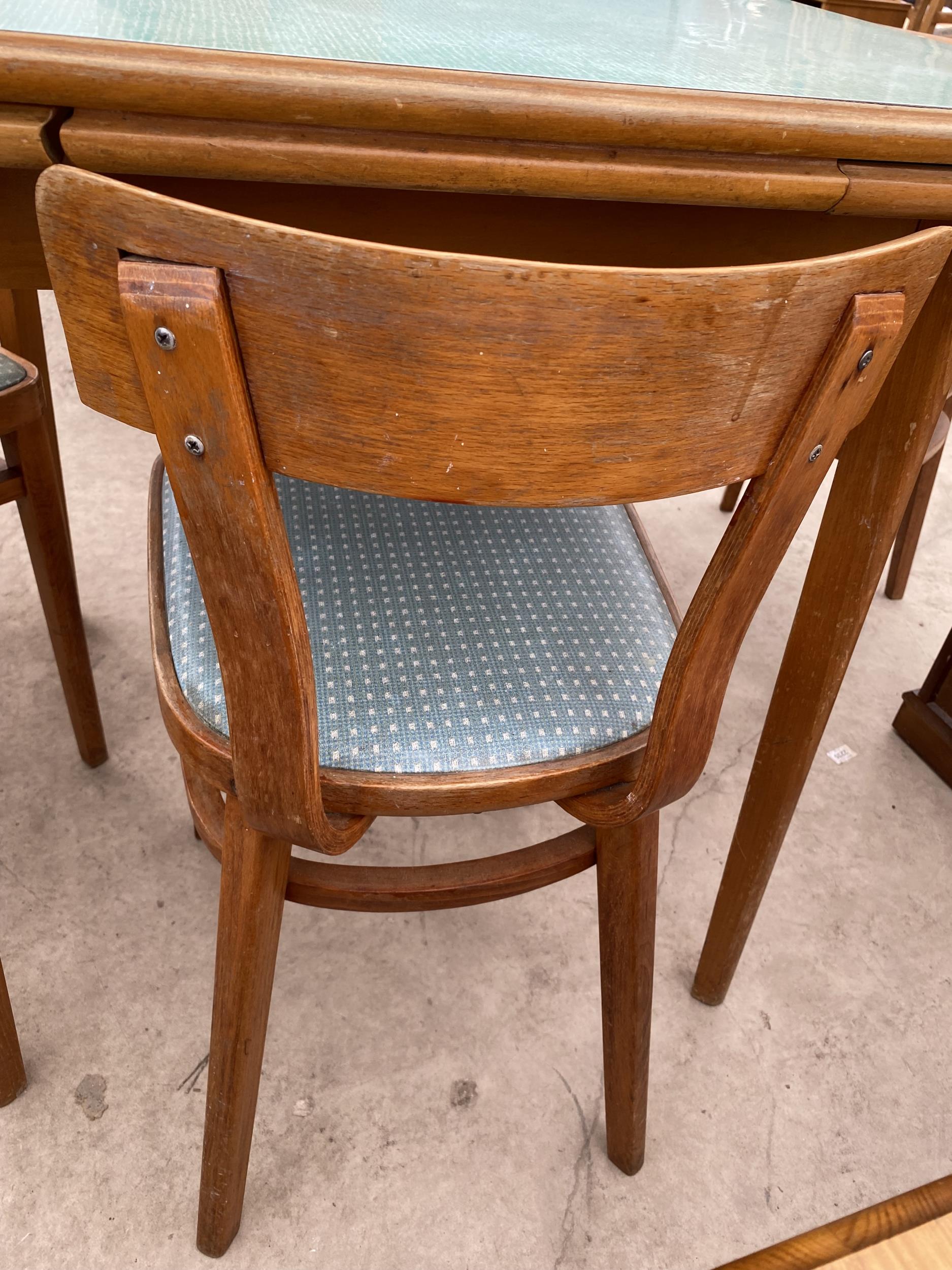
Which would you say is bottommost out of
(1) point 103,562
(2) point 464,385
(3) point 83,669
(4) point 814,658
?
(1) point 103,562

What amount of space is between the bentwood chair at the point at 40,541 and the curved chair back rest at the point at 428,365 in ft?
2.08

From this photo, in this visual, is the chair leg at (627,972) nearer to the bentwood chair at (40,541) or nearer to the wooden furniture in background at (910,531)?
the bentwood chair at (40,541)

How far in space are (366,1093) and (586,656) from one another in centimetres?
56

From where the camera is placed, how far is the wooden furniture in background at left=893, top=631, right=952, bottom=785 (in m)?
1.41

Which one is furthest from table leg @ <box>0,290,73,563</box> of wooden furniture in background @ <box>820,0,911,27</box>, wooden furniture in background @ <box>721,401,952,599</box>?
wooden furniture in background @ <box>820,0,911,27</box>

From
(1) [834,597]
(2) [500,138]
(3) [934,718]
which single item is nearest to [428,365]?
(2) [500,138]

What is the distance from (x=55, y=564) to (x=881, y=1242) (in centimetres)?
103

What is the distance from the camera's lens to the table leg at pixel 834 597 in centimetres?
70

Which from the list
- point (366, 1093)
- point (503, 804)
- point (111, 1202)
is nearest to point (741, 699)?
point (366, 1093)

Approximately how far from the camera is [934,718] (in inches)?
56.7

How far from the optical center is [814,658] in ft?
2.78

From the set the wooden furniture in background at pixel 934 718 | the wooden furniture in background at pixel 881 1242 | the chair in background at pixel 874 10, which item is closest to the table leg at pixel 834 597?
the wooden furniture in background at pixel 881 1242

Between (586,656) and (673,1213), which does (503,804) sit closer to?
(586,656)

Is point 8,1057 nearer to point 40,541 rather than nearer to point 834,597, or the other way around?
point 40,541
